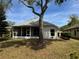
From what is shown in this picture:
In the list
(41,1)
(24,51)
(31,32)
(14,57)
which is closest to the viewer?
(14,57)

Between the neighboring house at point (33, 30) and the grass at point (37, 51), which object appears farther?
the neighboring house at point (33, 30)

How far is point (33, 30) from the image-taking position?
50438 millimetres

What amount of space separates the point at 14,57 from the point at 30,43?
725 centimetres

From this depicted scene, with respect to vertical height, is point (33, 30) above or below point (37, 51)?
above

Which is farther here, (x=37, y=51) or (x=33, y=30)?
(x=33, y=30)

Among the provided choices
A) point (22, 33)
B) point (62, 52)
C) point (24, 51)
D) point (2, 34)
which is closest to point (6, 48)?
point (24, 51)

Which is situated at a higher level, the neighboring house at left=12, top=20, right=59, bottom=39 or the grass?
the neighboring house at left=12, top=20, right=59, bottom=39

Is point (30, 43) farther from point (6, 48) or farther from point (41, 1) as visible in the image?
point (41, 1)

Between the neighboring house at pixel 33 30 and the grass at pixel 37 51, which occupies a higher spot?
the neighboring house at pixel 33 30

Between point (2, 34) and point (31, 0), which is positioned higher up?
point (31, 0)

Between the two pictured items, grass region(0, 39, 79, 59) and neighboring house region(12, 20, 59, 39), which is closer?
grass region(0, 39, 79, 59)

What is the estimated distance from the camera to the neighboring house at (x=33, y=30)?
49000mm

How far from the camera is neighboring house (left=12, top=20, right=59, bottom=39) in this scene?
161 feet

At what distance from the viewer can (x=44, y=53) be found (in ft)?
98.3
